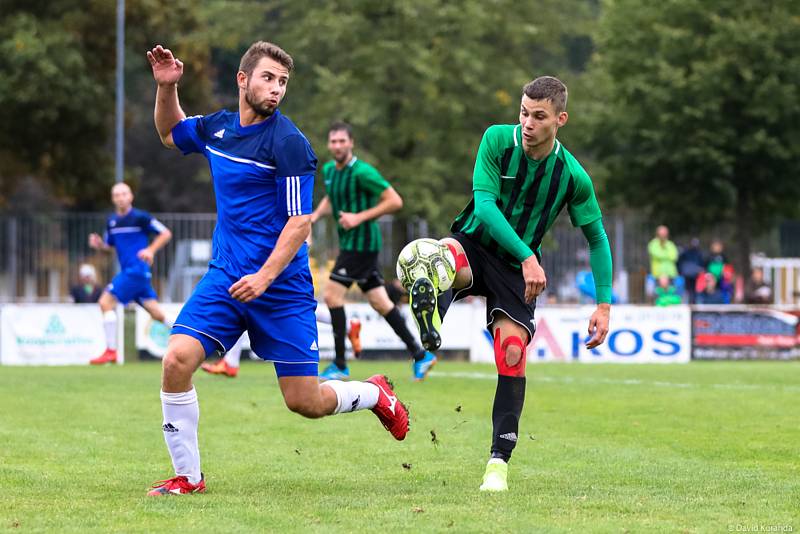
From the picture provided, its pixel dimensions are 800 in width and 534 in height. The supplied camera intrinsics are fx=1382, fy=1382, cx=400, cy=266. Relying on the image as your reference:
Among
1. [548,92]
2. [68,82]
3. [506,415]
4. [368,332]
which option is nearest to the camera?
[548,92]

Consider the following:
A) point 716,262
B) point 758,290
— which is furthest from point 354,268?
point 716,262

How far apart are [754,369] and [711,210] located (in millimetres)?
15639

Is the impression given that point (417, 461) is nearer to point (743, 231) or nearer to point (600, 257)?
point (600, 257)

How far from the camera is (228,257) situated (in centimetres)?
693

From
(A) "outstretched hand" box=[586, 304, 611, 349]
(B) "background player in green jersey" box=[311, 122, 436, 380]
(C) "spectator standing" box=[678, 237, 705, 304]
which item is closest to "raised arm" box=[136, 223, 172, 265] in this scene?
(B) "background player in green jersey" box=[311, 122, 436, 380]

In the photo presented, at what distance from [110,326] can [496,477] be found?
12.7 m

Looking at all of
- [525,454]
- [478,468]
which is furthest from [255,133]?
[525,454]

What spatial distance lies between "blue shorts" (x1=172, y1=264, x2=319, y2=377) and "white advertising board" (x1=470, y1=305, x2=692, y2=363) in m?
15.7

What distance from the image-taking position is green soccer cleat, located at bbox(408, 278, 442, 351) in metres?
7.07

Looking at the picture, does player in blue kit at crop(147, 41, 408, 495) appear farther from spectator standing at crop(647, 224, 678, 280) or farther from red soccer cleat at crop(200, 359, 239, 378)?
spectator standing at crop(647, 224, 678, 280)

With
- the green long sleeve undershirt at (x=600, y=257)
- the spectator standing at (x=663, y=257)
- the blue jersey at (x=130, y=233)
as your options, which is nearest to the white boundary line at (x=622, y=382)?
the blue jersey at (x=130, y=233)

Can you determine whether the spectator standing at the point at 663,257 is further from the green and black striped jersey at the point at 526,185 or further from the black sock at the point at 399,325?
the green and black striped jersey at the point at 526,185

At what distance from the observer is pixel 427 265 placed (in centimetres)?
718

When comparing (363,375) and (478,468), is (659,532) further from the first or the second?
(363,375)
